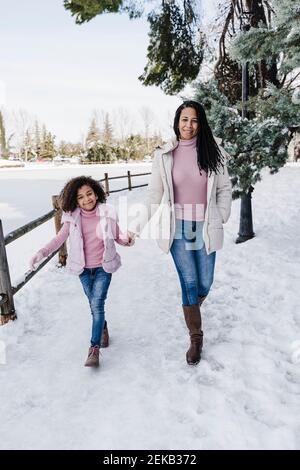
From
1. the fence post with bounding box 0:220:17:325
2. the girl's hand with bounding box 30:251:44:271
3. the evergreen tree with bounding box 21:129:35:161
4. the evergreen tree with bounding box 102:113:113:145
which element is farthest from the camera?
the evergreen tree with bounding box 102:113:113:145

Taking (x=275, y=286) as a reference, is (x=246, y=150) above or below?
above

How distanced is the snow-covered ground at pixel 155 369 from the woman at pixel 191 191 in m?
0.44

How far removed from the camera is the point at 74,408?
2.54 m

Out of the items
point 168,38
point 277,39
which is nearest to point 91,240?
point 277,39

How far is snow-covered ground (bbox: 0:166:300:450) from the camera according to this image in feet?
7.41

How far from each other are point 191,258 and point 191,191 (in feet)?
1.75

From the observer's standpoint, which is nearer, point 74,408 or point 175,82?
point 74,408

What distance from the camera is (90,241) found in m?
3.01

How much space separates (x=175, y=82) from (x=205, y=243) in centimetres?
599

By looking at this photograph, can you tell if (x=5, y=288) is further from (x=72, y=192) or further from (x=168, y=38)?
(x=168, y=38)

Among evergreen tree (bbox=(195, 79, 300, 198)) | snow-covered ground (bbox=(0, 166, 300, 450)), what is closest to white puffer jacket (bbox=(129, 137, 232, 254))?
snow-covered ground (bbox=(0, 166, 300, 450))

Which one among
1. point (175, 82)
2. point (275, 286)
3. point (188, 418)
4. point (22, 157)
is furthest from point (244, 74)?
point (22, 157)

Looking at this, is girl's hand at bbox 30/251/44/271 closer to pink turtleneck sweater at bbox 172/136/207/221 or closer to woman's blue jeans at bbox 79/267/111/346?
woman's blue jeans at bbox 79/267/111/346

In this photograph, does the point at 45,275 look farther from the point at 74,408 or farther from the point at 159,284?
the point at 74,408
